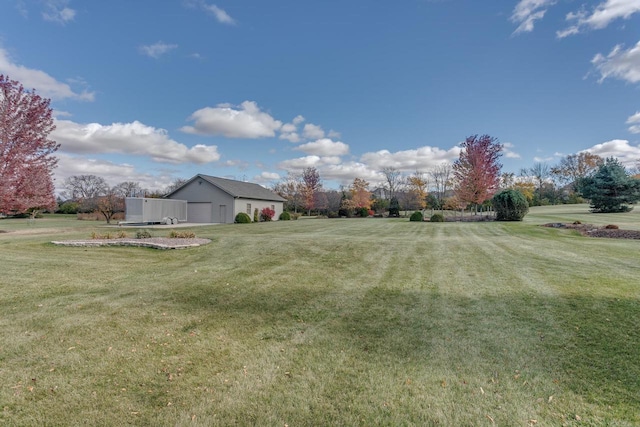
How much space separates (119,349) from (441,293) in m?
4.85

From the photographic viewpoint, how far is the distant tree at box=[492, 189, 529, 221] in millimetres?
20875

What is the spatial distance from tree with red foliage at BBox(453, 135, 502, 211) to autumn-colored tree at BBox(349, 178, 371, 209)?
55.0 ft

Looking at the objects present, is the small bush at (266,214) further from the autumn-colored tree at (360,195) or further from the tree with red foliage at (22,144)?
the tree with red foliage at (22,144)

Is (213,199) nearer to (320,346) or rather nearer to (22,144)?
(22,144)

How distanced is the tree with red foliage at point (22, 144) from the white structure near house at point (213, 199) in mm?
12310

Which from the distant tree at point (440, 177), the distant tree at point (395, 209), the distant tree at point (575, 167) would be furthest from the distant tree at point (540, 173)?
the distant tree at point (395, 209)

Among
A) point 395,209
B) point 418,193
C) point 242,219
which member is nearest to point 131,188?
point 242,219

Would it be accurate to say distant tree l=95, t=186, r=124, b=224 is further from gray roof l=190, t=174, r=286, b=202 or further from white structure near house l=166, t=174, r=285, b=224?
gray roof l=190, t=174, r=286, b=202

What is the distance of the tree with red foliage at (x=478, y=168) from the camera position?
80.2 ft

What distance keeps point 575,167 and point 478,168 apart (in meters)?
44.3

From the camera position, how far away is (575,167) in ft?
176

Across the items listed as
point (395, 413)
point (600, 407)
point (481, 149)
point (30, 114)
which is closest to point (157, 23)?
point (30, 114)

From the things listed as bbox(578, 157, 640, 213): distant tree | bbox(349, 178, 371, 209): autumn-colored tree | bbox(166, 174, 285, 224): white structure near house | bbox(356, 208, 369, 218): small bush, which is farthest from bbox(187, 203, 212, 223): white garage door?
bbox(578, 157, 640, 213): distant tree

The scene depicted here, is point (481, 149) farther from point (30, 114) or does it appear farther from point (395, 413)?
point (30, 114)
